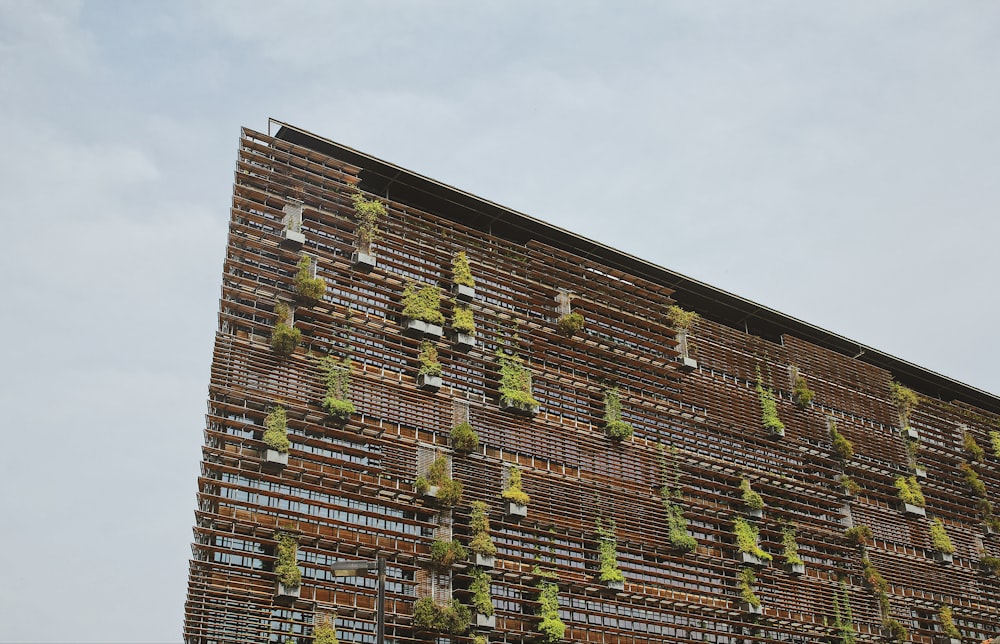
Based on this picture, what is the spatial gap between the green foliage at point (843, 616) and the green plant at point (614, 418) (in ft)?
38.0

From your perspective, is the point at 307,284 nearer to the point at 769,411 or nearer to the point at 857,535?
the point at 769,411

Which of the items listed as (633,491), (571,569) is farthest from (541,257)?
(571,569)

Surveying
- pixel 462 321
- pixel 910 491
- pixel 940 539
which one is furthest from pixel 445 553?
pixel 940 539

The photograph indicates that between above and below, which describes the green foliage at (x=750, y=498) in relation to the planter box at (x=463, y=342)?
below

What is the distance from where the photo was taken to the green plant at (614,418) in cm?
3829

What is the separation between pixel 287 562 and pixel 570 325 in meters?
14.7

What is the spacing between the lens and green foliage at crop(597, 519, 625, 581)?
35281 mm

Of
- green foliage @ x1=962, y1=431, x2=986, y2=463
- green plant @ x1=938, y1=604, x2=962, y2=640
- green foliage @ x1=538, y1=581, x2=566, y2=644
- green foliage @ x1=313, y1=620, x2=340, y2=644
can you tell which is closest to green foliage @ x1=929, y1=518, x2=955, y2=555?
green plant @ x1=938, y1=604, x2=962, y2=640

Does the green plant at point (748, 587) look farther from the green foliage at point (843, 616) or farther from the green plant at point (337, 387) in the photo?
the green plant at point (337, 387)

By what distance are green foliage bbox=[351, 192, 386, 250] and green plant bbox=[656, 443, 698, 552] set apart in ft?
44.5

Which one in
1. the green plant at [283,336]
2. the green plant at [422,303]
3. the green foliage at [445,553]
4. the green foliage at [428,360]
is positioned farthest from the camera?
the green plant at [422,303]

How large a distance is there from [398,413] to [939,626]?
27.1 meters

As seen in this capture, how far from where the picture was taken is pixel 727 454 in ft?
138

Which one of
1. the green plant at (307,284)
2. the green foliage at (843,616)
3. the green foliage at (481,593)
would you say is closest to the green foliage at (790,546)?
the green foliage at (843,616)
